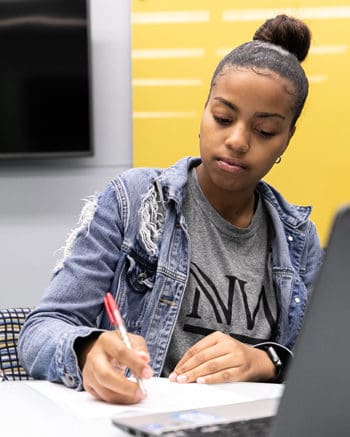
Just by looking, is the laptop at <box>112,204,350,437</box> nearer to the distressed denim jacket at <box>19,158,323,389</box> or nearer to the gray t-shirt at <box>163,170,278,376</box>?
the distressed denim jacket at <box>19,158,323,389</box>

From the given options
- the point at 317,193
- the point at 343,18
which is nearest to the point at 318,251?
the point at 317,193

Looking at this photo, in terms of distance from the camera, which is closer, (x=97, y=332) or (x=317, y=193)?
(x=97, y=332)

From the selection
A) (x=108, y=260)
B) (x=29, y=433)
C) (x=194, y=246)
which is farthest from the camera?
(x=194, y=246)

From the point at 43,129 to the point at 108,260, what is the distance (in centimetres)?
166

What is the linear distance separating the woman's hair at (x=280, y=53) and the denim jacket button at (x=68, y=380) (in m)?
0.71

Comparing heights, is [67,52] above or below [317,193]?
above

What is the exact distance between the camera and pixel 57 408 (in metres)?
1.00

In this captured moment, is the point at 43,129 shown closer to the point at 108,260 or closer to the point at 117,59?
the point at 117,59

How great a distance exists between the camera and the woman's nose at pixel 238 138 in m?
1.44

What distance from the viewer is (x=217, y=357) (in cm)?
121

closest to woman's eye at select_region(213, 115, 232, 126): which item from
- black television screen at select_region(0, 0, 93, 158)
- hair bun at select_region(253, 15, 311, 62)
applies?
hair bun at select_region(253, 15, 311, 62)

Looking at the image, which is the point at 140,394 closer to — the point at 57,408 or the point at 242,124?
the point at 57,408

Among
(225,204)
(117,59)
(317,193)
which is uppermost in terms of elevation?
(117,59)

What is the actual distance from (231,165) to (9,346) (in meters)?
0.62
